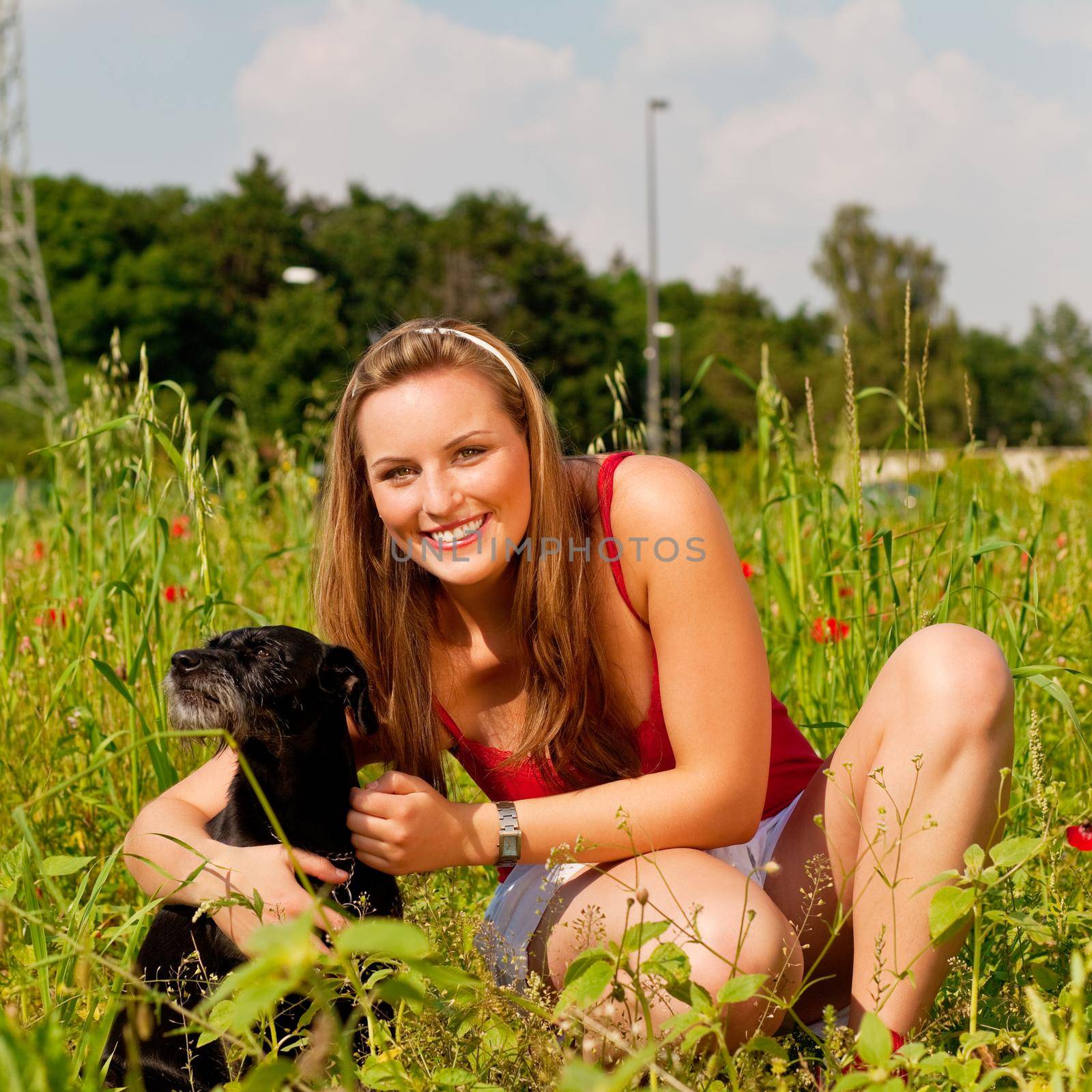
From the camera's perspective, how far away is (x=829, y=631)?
2.85m

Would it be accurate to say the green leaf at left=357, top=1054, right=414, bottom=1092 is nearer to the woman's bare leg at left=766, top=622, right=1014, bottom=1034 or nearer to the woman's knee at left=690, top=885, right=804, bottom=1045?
the woman's knee at left=690, top=885, right=804, bottom=1045

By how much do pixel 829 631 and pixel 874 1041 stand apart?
173cm

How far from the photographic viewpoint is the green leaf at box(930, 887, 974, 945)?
1.45 metres

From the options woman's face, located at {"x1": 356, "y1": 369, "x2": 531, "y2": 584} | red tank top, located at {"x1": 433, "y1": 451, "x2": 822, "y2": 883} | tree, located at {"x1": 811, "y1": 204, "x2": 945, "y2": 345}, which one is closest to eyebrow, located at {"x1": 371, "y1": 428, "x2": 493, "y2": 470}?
woman's face, located at {"x1": 356, "y1": 369, "x2": 531, "y2": 584}

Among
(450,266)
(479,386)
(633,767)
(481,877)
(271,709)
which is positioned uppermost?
(450,266)

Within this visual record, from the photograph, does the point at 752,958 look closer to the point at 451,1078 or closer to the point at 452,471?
the point at 451,1078

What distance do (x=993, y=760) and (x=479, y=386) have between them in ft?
3.95

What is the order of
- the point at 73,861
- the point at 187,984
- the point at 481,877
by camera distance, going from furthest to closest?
1. the point at 481,877
2. the point at 187,984
3. the point at 73,861

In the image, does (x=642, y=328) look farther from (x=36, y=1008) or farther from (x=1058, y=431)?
(x=36, y=1008)

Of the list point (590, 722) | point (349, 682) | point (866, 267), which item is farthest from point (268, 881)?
point (866, 267)

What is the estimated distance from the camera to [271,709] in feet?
7.43

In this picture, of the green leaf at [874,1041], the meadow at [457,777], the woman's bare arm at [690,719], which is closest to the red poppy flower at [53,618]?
the meadow at [457,777]

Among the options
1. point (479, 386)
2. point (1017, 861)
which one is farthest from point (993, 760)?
point (479, 386)

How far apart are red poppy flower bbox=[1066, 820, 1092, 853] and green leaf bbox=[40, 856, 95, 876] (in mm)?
1649
